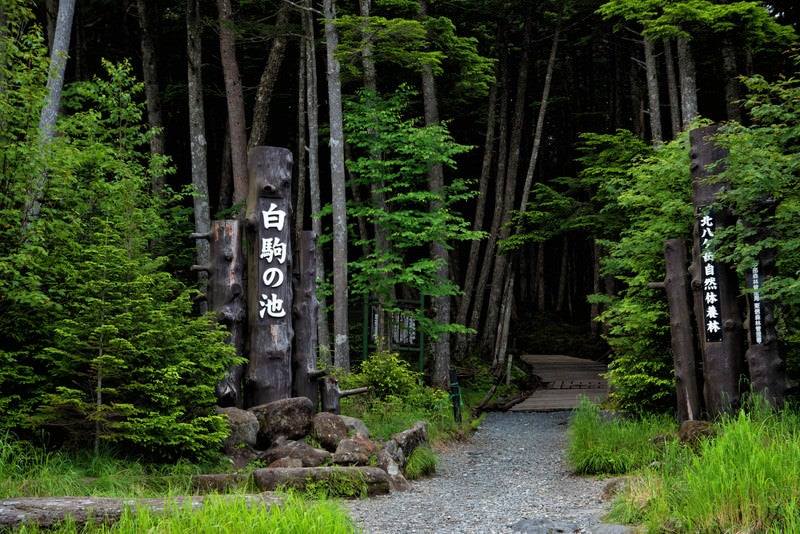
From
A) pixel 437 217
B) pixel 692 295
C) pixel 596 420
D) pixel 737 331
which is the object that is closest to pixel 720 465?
pixel 737 331

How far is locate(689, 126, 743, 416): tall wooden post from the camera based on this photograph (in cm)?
869

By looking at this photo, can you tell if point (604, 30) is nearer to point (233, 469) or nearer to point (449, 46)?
point (449, 46)

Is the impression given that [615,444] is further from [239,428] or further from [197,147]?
[197,147]

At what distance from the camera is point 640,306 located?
407 inches

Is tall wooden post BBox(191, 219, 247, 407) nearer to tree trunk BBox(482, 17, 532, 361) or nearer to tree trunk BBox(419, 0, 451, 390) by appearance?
tree trunk BBox(419, 0, 451, 390)

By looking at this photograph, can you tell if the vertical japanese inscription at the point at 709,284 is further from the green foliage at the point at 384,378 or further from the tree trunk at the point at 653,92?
the tree trunk at the point at 653,92

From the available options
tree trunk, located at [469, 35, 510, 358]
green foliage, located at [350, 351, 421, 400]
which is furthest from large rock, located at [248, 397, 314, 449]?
tree trunk, located at [469, 35, 510, 358]

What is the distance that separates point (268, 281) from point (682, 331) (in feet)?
16.9

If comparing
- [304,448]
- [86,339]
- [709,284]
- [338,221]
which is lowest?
[304,448]

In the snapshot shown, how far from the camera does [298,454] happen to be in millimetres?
8461

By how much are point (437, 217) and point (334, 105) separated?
2.68m

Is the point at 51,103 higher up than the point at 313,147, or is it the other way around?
the point at 313,147

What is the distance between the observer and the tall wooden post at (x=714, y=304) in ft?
28.5

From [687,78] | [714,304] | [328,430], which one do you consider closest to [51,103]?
[328,430]
